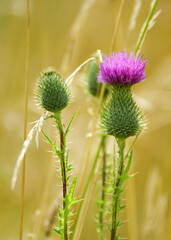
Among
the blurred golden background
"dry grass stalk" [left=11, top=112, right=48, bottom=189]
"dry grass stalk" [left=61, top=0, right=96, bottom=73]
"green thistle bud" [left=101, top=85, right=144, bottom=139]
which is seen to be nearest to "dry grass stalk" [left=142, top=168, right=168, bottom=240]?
the blurred golden background

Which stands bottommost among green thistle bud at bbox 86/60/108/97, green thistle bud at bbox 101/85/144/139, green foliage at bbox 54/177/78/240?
green foliage at bbox 54/177/78/240

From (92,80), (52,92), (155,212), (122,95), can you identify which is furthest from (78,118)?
(52,92)

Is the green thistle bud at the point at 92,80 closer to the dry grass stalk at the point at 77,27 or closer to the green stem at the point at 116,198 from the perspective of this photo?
the dry grass stalk at the point at 77,27

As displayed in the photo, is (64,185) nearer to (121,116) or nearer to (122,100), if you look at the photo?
(121,116)

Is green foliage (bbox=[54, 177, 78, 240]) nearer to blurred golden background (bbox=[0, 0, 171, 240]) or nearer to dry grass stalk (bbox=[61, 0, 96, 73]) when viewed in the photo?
blurred golden background (bbox=[0, 0, 171, 240])

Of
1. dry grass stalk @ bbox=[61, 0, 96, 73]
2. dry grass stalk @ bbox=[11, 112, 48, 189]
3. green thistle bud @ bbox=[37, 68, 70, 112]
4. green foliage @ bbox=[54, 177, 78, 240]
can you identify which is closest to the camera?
dry grass stalk @ bbox=[11, 112, 48, 189]

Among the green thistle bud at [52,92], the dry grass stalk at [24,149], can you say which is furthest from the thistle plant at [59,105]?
the dry grass stalk at [24,149]

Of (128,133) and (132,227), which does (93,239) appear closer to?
(132,227)
